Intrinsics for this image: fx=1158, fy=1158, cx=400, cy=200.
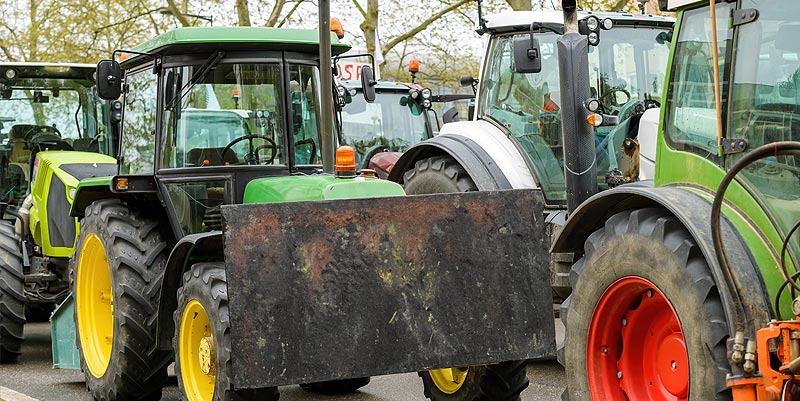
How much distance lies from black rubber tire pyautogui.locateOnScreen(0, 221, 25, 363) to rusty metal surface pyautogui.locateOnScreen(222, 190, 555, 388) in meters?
4.52

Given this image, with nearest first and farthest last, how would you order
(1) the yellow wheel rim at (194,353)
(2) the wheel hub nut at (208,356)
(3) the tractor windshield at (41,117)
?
1. (2) the wheel hub nut at (208,356)
2. (1) the yellow wheel rim at (194,353)
3. (3) the tractor windshield at (41,117)

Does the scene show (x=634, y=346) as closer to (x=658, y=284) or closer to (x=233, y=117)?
(x=658, y=284)

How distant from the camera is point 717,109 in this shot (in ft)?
16.2

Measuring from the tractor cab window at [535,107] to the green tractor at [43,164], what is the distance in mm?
3352

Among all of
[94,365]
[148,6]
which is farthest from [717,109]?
[148,6]

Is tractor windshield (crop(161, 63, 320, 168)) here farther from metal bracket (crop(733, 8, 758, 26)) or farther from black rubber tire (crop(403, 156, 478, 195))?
metal bracket (crop(733, 8, 758, 26))

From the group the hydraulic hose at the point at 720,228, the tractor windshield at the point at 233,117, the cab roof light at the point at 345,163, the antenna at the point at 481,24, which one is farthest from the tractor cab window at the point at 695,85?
the antenna at the point at 481,24

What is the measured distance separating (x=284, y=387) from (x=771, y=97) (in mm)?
4390

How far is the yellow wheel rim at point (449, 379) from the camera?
639 cm

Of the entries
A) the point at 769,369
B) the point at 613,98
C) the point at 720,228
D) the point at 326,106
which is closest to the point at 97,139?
the point at 326,106

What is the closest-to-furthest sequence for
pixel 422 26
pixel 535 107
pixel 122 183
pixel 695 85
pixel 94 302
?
pixel 695 85 < pixel 122 183 < pixel 94 302 < pixel 535 107 < pixel 422 26

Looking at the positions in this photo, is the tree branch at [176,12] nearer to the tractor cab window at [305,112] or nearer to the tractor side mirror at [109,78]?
the tractor side mirror at [109,78]

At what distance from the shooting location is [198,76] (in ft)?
22.0

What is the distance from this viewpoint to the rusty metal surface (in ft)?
16.5
